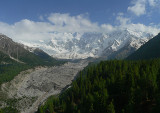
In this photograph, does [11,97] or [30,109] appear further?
[11,97]

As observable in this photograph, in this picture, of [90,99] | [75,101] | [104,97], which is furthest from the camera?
[75,101]

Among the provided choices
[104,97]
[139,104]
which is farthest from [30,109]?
[139,104]

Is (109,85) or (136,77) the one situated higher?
(136,77)

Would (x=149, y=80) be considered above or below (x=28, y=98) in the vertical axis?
above

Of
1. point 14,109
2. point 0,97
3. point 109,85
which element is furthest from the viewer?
point 0,97

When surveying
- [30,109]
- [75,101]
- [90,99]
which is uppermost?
[90,99]

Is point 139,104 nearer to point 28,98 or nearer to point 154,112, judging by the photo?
point 154,112

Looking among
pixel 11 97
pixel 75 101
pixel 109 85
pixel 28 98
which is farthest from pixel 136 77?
pixel 11 97

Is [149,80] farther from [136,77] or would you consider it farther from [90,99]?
[90,99]

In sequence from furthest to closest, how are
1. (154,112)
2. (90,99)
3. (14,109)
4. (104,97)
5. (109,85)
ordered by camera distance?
(14,109) → (109,85) → (90,99) → (104,97) → (154,112)
